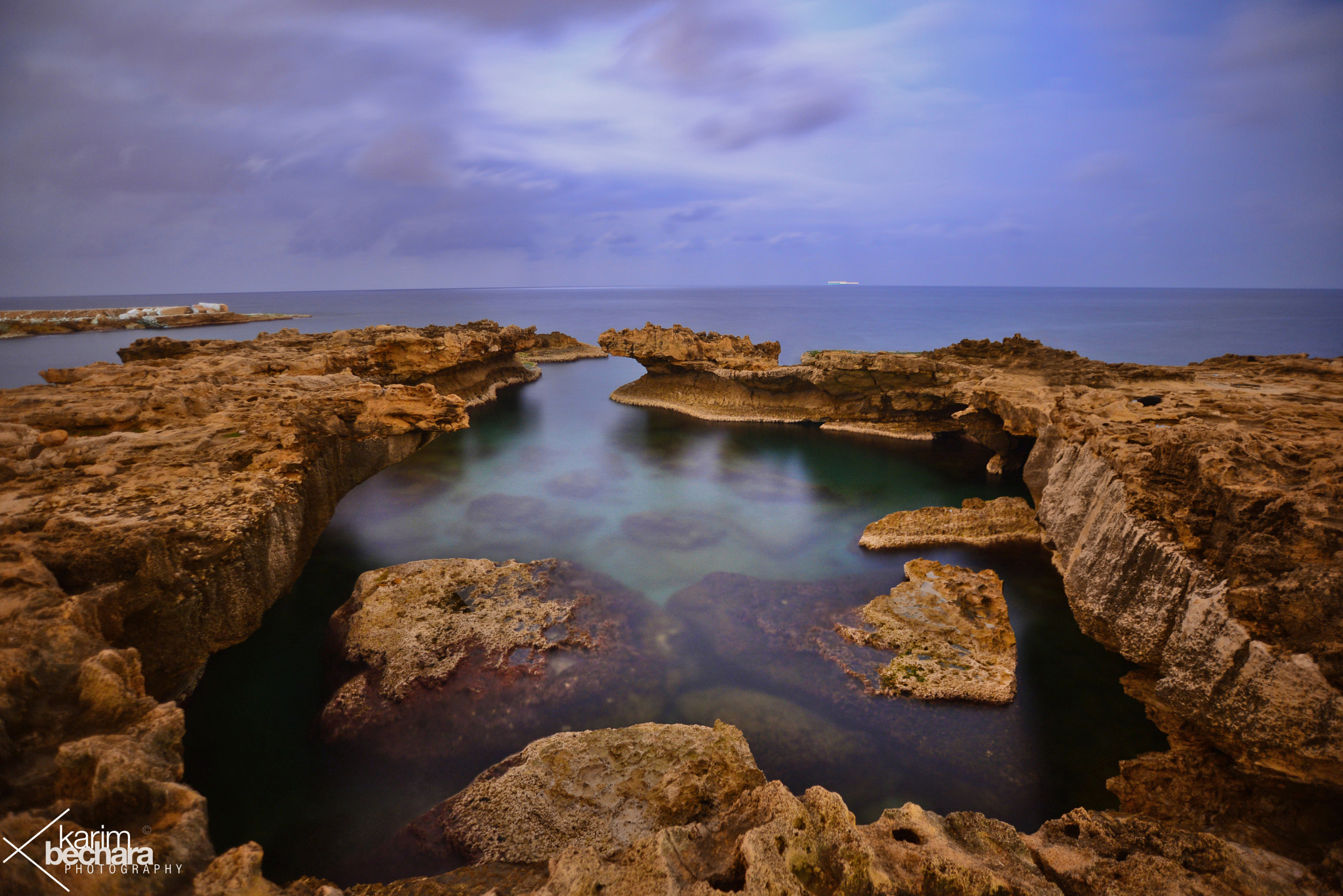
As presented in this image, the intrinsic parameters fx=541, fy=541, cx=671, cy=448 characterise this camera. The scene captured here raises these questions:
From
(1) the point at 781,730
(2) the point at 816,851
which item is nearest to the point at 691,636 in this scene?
(1) the point at 781,730

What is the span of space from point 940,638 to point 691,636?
172 inches

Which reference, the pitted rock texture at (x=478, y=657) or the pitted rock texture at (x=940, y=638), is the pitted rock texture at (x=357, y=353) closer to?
the pitted rock texture at (x=478, y=657)

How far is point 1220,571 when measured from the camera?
598 centimetres

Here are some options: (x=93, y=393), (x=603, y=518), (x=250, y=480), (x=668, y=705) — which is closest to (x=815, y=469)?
(x=603, y=518)

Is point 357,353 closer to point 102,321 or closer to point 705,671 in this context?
point 705,671

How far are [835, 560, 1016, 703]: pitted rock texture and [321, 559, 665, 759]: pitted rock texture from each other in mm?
3760

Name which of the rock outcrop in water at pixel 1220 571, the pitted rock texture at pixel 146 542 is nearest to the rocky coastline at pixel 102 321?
the pitted rock texture at pixel 146 542

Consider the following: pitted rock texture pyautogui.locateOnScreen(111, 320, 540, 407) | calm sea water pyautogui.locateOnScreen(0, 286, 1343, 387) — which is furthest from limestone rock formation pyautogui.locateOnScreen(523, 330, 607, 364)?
pitted rock texture pyautogui.locateOnScreen(111, 320, 540, 407)

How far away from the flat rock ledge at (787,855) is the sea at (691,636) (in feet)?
5.21

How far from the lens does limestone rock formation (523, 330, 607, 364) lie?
42.2 m

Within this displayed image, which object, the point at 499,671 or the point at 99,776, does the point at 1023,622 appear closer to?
the point at 499,671

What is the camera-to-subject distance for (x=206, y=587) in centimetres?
632

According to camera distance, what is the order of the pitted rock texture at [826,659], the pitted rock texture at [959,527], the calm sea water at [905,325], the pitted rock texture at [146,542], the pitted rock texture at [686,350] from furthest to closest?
1. the calm sea water at [905,325]
2. the pitted rock texture at [686,350]
3. the pitted rock texture at [959,527]
4. the pitted rock texture at [826,659]
5. the pitted rock texture at [146,542]

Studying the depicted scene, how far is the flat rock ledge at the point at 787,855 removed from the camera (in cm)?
343
